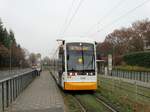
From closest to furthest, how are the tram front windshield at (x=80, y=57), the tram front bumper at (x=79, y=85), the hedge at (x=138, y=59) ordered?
the tram front bumper at (x=79, y=85)
the tram front windshield at (x=80, y=57)
the hedge at (x=138, y=59)

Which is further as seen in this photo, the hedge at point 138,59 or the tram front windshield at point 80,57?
the hedge at point 138,59

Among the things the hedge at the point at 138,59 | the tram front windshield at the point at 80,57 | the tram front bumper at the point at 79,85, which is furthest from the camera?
the hedge at the point at 138,59

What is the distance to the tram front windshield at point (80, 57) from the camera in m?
21.3

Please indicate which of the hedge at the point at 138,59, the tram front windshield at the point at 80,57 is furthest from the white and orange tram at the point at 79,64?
the hedge at the point at 138,59

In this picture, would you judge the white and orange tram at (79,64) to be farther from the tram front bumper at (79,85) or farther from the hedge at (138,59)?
the hedge at (138,59)

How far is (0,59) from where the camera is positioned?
104000mm

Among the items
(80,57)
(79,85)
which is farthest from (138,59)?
(79,85)

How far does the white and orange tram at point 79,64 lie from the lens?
2100 centimetres

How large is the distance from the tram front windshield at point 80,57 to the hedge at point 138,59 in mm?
51039

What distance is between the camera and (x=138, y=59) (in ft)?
249

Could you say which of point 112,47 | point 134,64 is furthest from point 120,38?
point 134,64

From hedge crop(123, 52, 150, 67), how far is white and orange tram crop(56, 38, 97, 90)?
168 feet

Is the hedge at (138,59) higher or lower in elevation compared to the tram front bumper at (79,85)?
higher

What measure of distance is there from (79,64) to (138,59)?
185 ft
